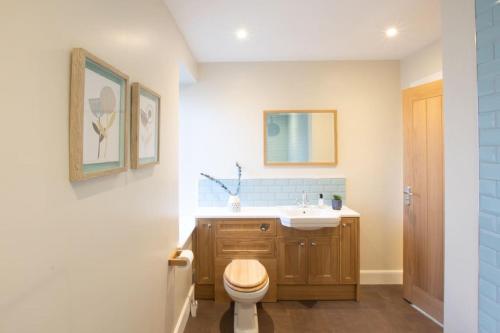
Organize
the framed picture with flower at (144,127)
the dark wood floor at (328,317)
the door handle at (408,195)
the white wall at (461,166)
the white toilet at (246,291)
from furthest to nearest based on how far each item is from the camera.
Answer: the door handle at (408,195) < the dark wood floor at (328,317) < the white toilet at (246,291) < the framed picture with flower at (144,127) < the white wall at (461,166)

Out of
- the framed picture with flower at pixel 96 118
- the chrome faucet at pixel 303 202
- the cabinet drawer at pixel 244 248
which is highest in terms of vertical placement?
the framed picture with flower at pixel 96 118

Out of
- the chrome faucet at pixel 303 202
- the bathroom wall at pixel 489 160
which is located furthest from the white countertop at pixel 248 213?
the bathroom wall at pixel 489 160

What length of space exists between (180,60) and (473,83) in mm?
1925

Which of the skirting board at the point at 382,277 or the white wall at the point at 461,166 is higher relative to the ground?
the white wall at the point at 461,166

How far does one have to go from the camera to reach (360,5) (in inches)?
76.7

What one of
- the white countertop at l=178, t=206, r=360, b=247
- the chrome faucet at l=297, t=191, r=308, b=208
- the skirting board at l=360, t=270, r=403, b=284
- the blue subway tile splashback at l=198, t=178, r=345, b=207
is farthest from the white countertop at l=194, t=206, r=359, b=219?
the skirting board at l=360, t=270, r=403, b=284

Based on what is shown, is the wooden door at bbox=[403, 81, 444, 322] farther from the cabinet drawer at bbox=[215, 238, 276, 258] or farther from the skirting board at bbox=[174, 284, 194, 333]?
the skirting board at bbox=[174, 284, 194, 333]

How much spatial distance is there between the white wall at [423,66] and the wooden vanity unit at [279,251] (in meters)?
1.50

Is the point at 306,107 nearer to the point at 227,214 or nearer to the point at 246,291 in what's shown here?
the point at 227,214

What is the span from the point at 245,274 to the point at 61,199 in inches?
67.0

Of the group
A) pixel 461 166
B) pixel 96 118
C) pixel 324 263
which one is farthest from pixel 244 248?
pixel 96 118

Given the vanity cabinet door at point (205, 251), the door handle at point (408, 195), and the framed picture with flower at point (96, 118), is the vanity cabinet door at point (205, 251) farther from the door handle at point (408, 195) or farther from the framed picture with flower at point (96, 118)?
the door handle at point (408, 195)

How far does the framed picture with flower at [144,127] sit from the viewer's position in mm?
1314

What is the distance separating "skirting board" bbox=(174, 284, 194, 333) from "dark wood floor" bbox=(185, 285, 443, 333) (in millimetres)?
63
